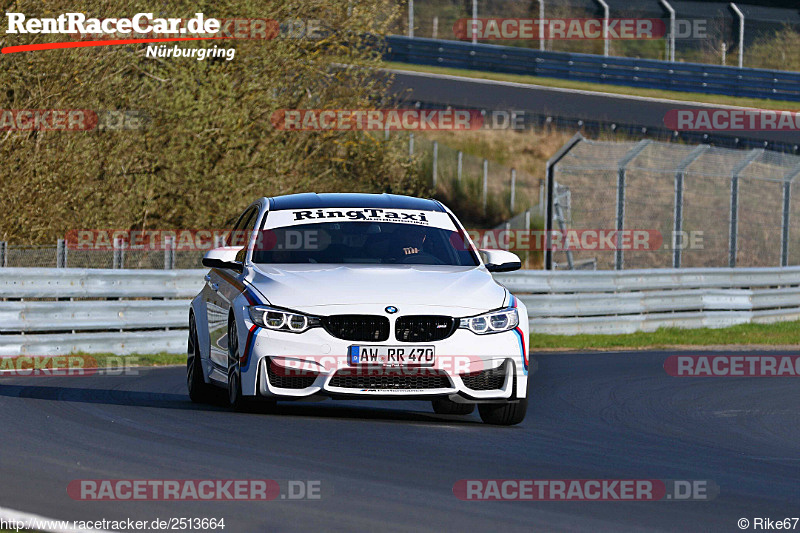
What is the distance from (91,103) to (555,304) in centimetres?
773

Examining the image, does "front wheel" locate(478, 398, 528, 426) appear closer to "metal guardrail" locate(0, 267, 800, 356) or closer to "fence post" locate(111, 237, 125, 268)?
"metal guardrail" locate(0, 267, 800, 356)

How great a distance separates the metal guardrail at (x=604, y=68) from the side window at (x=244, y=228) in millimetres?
29880

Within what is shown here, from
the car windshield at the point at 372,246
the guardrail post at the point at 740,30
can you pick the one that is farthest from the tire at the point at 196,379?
the guardrail post at the point at 740,30

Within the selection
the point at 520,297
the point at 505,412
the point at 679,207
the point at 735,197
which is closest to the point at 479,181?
the point at 735,197

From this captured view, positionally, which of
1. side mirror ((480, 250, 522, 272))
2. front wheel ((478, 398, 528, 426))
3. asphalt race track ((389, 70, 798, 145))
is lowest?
front wheel ((478, 398, 528, 426))

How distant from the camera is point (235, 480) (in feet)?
23.5

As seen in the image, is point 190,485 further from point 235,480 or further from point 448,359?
point 448,359

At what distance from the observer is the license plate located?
30.1 feet

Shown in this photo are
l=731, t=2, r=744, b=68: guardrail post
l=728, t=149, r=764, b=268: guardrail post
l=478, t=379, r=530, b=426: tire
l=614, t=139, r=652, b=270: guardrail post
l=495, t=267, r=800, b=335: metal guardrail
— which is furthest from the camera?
l=731, t=2, r=744, b=68: guardrail post

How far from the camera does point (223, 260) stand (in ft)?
33.3

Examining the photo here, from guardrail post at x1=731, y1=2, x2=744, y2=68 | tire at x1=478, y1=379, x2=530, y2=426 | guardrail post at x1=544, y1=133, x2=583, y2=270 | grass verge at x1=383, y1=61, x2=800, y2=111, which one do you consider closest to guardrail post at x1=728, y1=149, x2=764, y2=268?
guardrail post at x1=544, y1=133, x2=583, y2=270

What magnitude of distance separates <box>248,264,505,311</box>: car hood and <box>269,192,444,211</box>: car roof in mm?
917

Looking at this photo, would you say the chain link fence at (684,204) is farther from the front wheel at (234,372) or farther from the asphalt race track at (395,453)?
the front wheel at (234,372)

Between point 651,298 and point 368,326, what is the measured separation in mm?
13581
